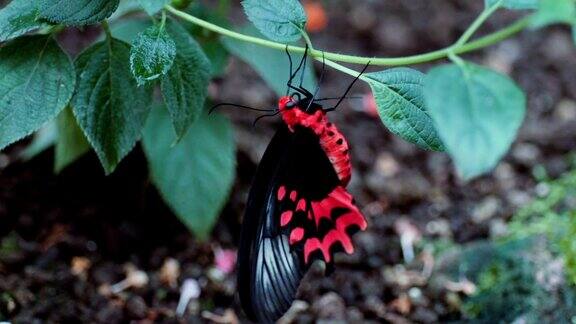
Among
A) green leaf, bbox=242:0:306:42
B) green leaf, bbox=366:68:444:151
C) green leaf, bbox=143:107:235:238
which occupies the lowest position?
green leaf, bbox=143:107:235:238

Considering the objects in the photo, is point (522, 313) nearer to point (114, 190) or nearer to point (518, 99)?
point (518, 99)

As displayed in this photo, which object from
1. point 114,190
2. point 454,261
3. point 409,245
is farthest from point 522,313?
point 114,190

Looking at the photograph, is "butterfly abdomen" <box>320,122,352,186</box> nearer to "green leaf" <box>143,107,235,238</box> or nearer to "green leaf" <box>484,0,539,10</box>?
"green leaf" <box>484,0,539,10</box>

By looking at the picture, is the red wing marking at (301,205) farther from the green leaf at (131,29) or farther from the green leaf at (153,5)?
the green leaf at (131,29)

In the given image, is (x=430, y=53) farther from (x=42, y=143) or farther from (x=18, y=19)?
(x=42, y=143)

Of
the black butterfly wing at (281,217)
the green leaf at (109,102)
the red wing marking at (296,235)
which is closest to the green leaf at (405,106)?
the black butterfly wing at (281,217)

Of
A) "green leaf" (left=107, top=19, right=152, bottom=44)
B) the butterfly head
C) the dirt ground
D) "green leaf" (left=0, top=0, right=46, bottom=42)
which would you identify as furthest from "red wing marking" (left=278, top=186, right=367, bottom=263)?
"green leaf" (left=107, top=19, right=152, bottom=44)
